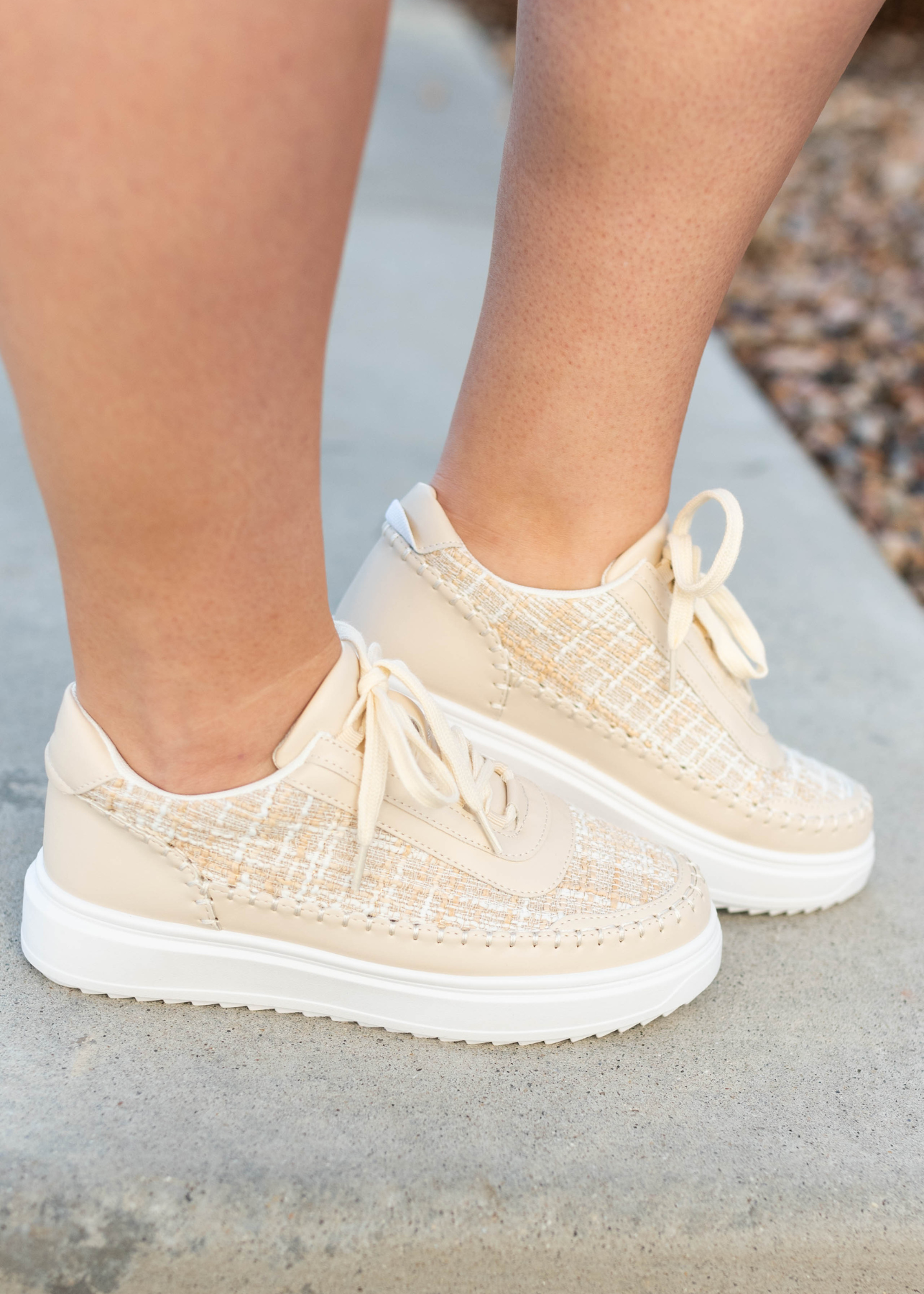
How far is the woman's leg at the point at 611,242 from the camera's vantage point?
0.87 meters

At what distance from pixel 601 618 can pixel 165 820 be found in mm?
446

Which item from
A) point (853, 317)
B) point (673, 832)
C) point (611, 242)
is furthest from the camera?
point (853, 317)

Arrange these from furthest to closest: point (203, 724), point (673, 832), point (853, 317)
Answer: point (853, 317), point (673, 832), point (203, 724)

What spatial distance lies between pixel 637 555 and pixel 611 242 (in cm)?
28

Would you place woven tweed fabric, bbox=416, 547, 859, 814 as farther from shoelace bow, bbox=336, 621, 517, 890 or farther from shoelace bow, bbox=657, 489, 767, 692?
shoelace bow, bbox=336, 621, 517, 890

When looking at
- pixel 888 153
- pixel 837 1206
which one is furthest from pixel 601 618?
pixel 888 153

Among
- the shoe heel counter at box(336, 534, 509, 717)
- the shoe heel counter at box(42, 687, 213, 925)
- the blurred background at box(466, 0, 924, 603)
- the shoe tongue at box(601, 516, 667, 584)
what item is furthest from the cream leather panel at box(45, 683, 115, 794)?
the blurred background at box(466, 0, 924, 603)

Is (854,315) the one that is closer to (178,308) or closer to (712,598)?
(712,598)

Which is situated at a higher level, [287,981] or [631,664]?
[631,664]

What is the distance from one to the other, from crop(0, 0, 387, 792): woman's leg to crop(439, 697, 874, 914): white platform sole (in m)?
0.34

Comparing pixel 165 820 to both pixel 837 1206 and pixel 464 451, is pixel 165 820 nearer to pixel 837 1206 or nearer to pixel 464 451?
pixel 464 451

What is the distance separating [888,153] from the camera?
449cm

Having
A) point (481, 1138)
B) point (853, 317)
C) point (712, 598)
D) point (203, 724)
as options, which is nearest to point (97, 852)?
point (203, 724)

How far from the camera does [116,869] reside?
822 millimetres
